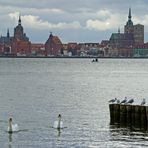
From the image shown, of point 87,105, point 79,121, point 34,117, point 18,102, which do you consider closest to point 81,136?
point 79,121

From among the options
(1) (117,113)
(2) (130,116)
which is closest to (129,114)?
(2) (130,116)

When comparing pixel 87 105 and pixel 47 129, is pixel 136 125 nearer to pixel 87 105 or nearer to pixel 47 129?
pixel 47 129

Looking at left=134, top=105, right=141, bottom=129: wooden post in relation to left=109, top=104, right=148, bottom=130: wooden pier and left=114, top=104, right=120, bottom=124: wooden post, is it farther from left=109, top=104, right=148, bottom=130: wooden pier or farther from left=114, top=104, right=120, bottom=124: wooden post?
left=114, top=104, right=120, bottom=124: wooden post

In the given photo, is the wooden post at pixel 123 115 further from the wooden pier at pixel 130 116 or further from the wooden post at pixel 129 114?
the wooden post at pixel 129 114

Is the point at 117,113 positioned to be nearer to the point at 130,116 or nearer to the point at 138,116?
the point at 130,116

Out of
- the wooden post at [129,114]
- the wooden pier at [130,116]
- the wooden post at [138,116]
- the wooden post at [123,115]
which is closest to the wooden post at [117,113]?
the wooden pier at [130,116]

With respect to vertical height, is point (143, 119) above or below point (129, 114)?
below

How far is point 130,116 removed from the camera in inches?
1795

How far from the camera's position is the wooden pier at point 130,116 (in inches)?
1751

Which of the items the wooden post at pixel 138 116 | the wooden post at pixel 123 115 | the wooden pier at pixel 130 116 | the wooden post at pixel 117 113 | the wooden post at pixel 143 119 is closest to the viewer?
the wooden post at pixel 143 119

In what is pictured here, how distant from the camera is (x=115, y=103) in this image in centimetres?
4778

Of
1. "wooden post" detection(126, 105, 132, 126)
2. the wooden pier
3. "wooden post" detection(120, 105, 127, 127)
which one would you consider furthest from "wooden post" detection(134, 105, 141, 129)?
"wooden post" detection(120, 105, 127, 127)

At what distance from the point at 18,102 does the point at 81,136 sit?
98.5ft

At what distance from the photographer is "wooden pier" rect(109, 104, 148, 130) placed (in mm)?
Result: 44469
